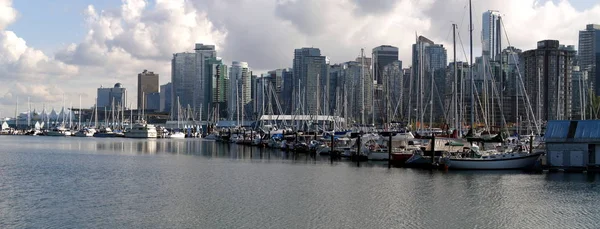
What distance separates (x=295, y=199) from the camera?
4803 cm

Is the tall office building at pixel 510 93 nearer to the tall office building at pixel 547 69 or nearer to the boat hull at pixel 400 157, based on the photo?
the tall office building at pixel 547 69

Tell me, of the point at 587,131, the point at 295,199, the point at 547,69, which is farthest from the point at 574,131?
the point at 547,69

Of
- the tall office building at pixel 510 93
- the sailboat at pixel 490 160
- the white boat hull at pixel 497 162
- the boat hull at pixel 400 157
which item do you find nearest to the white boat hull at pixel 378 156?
the boat hull at pixel 400 157

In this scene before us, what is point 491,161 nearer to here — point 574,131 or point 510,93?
point 574,131

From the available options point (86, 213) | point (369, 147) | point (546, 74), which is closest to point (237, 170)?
point (369, 147)

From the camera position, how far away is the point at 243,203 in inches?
1796

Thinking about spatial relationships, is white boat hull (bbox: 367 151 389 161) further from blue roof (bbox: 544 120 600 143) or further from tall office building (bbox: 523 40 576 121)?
tall office building (bbox: 523 40 576 121)

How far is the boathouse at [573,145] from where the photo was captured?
6347 centimetres

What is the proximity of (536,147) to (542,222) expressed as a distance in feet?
152

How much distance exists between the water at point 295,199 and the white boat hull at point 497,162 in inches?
101

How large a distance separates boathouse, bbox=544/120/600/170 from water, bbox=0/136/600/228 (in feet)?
5.78

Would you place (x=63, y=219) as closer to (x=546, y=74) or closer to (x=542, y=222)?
(x=542, y=222)

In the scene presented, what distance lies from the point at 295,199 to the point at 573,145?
31.3 meters

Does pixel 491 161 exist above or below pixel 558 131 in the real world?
below
